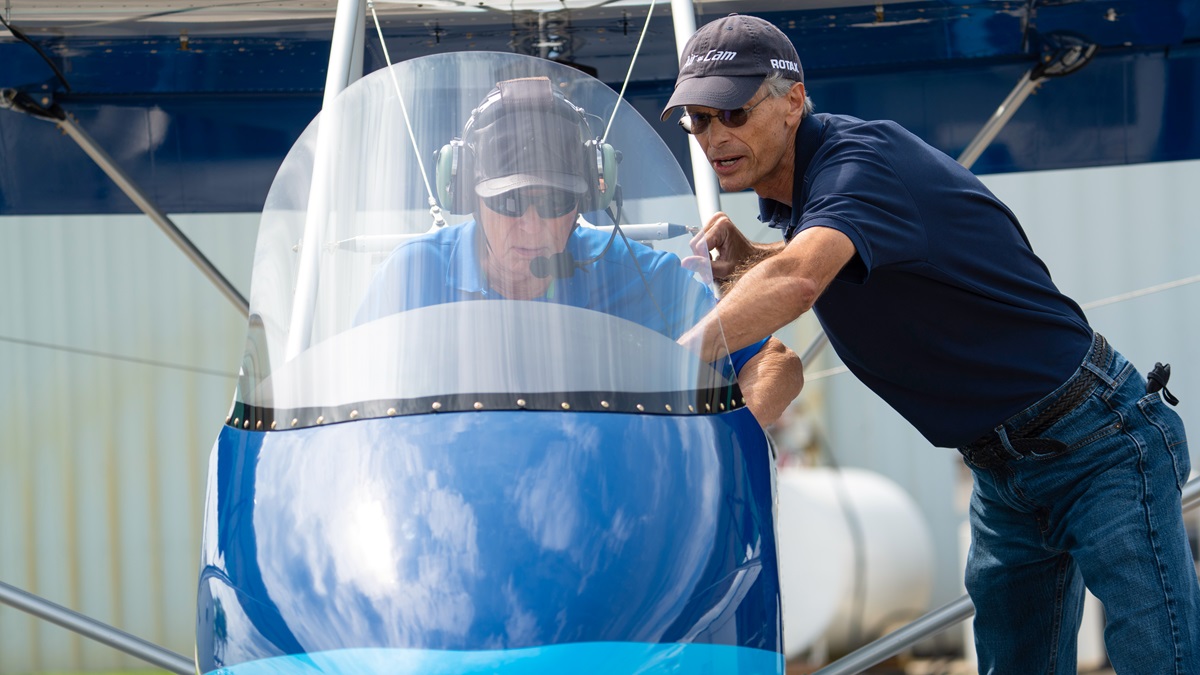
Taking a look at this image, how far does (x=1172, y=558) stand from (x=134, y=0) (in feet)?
10.9

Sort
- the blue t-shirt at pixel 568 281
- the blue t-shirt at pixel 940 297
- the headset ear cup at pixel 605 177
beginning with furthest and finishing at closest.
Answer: the blue t-shirt at pixel 940 297 < the headset ear cup at pixel 605 177 < the blue t-shirt at pixel 568 281

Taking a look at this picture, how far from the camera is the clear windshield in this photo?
175 centimetres

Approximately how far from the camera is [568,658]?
1482mm

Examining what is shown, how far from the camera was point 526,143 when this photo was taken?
1874 mm

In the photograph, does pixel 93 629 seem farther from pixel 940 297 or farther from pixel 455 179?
pixel 940 297

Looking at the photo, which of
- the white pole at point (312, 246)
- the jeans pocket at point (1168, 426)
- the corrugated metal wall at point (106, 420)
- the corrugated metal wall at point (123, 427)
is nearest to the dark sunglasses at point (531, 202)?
the white pole at point (312, 246)

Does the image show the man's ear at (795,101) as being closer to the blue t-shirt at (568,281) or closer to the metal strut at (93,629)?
the blue t-shirt at (568,281)

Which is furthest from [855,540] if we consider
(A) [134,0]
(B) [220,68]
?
(A) [134,0]

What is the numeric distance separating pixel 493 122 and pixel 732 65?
47 cm

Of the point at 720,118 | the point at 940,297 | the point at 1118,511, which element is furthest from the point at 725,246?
the point at 1118,511

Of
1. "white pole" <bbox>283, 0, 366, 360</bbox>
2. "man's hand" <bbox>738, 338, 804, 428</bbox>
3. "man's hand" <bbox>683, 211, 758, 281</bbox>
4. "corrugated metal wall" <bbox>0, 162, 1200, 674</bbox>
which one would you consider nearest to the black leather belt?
"man's hand" <bbox>738, 338, 804, 428</bbox>

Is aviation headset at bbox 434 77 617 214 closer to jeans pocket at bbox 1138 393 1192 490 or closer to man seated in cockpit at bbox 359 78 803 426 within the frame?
man seated in cockpit at bbox 359 78 803 426

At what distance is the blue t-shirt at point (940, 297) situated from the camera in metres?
2.05

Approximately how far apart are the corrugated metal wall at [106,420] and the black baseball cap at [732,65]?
6156 millimetres
